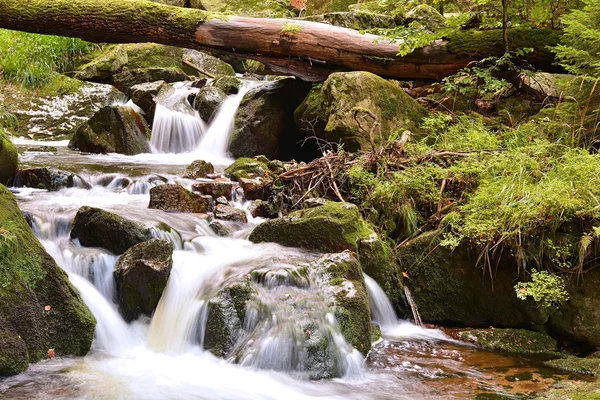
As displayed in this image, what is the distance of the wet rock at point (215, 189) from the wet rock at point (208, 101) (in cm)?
443

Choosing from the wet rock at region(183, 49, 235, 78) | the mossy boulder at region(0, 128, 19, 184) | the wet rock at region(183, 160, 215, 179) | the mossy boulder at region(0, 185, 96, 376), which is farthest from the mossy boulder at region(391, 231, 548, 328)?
the wet rock at region(183, 49, 235, 78)

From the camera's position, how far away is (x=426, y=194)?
19.1 ft

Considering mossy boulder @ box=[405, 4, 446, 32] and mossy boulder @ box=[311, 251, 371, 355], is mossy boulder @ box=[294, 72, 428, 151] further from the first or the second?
mossy boulder @ box=[405, 4, 446, 32]

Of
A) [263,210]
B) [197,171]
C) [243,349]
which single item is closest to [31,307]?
[243,349]

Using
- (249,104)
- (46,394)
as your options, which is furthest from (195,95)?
(46,394)

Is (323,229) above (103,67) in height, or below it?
below

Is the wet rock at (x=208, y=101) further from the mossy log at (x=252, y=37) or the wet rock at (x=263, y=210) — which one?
the wet rock at (x=263, y=210)

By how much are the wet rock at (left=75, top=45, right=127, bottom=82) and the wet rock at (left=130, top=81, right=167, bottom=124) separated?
2147mm

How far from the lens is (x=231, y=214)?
6562 mm

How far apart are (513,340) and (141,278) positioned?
3232mm

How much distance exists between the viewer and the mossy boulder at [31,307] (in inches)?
141

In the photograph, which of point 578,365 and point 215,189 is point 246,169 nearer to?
point 215,189

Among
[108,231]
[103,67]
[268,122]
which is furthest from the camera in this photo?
[103,67]

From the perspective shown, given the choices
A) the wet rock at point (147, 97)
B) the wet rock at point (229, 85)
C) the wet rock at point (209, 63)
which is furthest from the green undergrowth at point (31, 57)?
→ the wet rock at point (229, 85)
